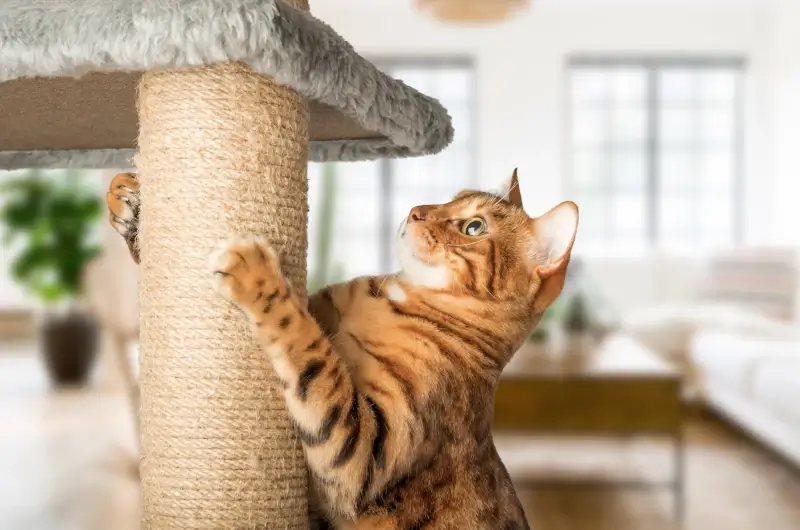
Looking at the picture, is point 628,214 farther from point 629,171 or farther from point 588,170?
point 588,170

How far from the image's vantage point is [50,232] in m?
5.03

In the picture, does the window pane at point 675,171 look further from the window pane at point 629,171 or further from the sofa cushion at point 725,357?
the sofa cushion at point 725,357

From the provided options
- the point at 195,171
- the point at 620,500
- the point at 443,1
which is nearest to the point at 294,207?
the point at 195,171

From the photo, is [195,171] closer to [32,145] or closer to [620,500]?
[32,145]

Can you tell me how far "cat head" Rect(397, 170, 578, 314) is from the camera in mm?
1012

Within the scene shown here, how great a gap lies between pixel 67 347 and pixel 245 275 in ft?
14.9

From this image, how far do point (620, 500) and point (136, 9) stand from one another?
2670 millimetres

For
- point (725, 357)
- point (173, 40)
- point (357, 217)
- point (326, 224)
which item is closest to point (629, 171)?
point (357, 217)

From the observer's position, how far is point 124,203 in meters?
1.10

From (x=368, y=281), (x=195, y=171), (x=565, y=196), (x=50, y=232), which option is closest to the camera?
(x=195, y=171)

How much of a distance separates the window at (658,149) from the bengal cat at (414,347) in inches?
217

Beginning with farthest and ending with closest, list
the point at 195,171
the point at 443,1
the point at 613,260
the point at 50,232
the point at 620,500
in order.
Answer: the point at 613,260 < the point at 50,232 < the point at 443,1 < the point at 620,500 < the point at 195,171

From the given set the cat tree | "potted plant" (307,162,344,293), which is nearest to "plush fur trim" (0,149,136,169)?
the cat tree

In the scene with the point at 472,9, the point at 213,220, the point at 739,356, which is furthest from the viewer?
the point at 472,9
